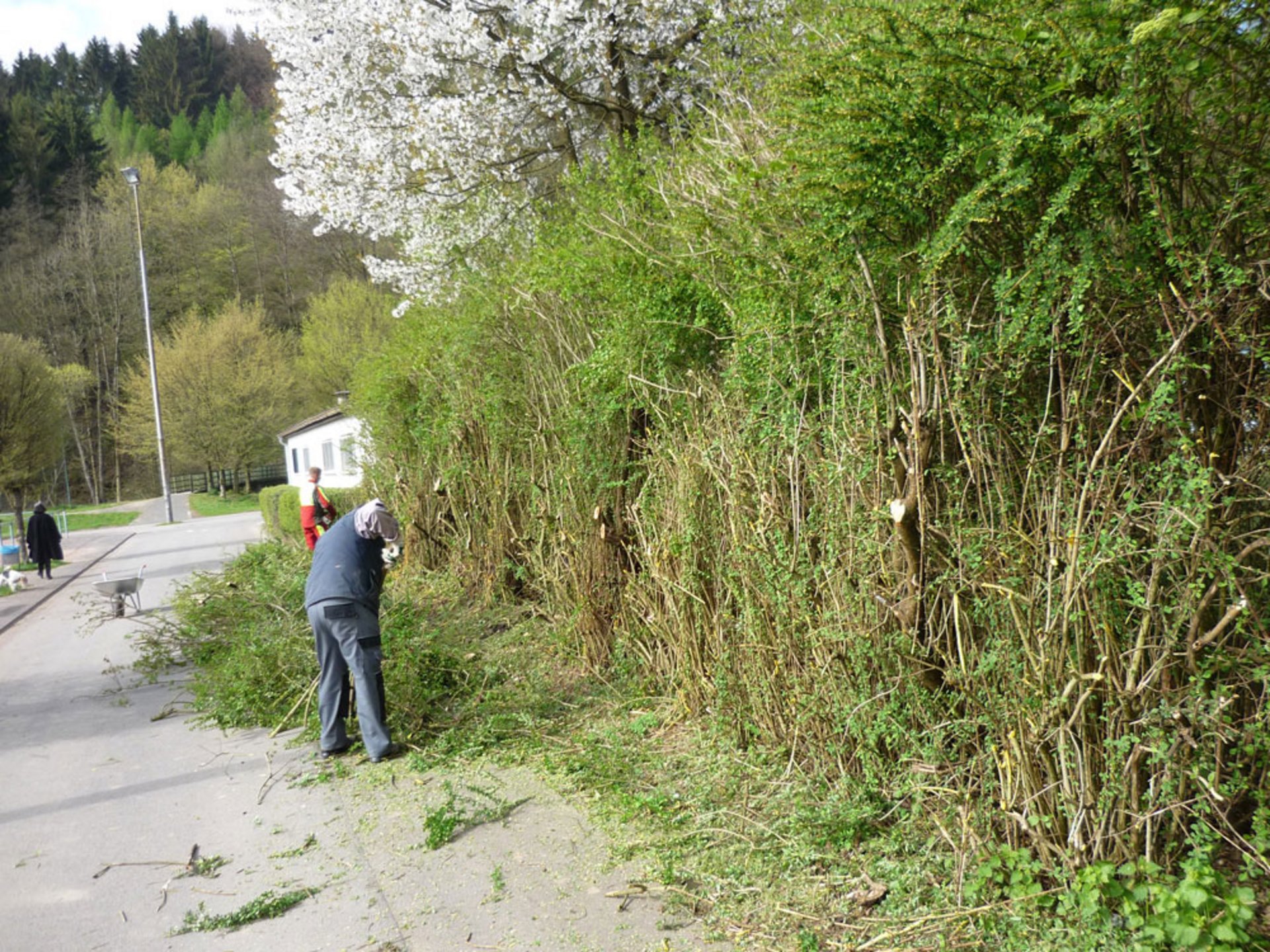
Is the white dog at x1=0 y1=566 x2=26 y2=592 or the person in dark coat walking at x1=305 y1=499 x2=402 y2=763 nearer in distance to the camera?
the person in dark coat walking at x1=305 y1=499 x2=402 y2=763

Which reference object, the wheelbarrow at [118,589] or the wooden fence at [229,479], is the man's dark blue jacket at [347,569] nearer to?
the wheelbarrow at [118,589]

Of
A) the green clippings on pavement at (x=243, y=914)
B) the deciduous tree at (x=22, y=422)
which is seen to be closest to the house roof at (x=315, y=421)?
the deciduous tree at (x=22, y=422)

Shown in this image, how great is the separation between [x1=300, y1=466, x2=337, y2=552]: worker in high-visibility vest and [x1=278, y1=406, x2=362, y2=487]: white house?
662 inches

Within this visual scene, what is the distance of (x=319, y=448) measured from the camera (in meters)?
38.8

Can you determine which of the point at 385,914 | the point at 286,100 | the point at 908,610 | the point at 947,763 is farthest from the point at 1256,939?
the point at 286,100

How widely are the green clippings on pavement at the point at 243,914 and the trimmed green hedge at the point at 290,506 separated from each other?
341 inches

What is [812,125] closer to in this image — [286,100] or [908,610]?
[908,610]

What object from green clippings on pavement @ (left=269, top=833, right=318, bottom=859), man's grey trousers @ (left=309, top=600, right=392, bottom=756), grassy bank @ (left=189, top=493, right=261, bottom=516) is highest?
grassy bank @ (left=189, top=493, right=261, bottom=516)

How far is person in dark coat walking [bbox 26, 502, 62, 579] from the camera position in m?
18.1

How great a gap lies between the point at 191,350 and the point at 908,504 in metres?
49.8

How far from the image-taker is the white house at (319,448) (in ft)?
111

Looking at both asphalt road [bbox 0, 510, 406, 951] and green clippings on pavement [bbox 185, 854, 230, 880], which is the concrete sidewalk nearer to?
asphalt road [bbox 0, 510, 406, 951]

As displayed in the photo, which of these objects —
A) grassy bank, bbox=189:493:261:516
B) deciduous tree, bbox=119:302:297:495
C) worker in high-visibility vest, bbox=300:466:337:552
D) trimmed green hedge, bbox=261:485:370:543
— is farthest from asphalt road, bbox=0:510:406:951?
deciduous tree, bbox=119:302:297:495

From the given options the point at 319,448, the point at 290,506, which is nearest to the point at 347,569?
the point at 290,506
